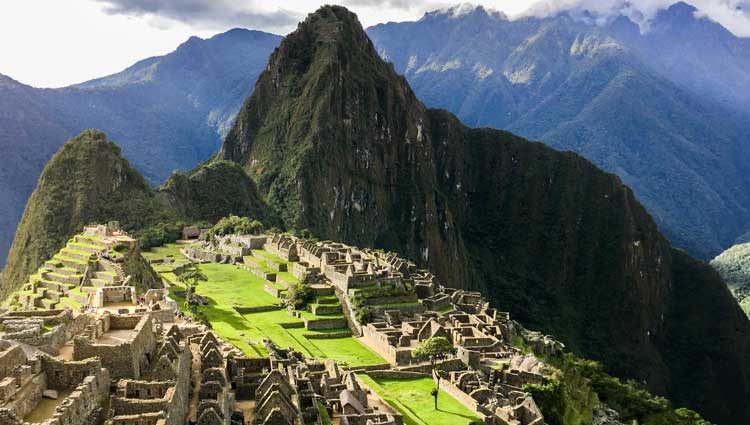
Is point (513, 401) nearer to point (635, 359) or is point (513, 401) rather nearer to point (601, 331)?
point (635, 359)

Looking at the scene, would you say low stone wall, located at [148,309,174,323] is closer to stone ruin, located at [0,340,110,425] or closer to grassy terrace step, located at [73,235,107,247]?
stone ruin, located at [0,340,110,425]

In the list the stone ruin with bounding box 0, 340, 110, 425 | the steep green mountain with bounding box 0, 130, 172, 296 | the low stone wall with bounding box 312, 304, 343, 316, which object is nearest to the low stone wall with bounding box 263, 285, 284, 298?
the low stone wall with bounding box 312, 304, 343, 316

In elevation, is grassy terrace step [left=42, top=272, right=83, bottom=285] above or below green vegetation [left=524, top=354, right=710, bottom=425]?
above

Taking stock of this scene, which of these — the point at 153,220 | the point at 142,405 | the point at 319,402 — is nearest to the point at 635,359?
the point at 153,220

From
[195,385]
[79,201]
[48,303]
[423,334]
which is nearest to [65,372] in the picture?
[195,385]

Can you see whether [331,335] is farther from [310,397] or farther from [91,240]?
[91,240]

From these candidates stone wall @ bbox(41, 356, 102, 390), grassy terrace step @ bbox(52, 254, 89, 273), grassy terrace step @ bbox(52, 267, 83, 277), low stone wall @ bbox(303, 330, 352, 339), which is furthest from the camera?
grassy terrace step @ bbox(52, 254, 89, 273)
